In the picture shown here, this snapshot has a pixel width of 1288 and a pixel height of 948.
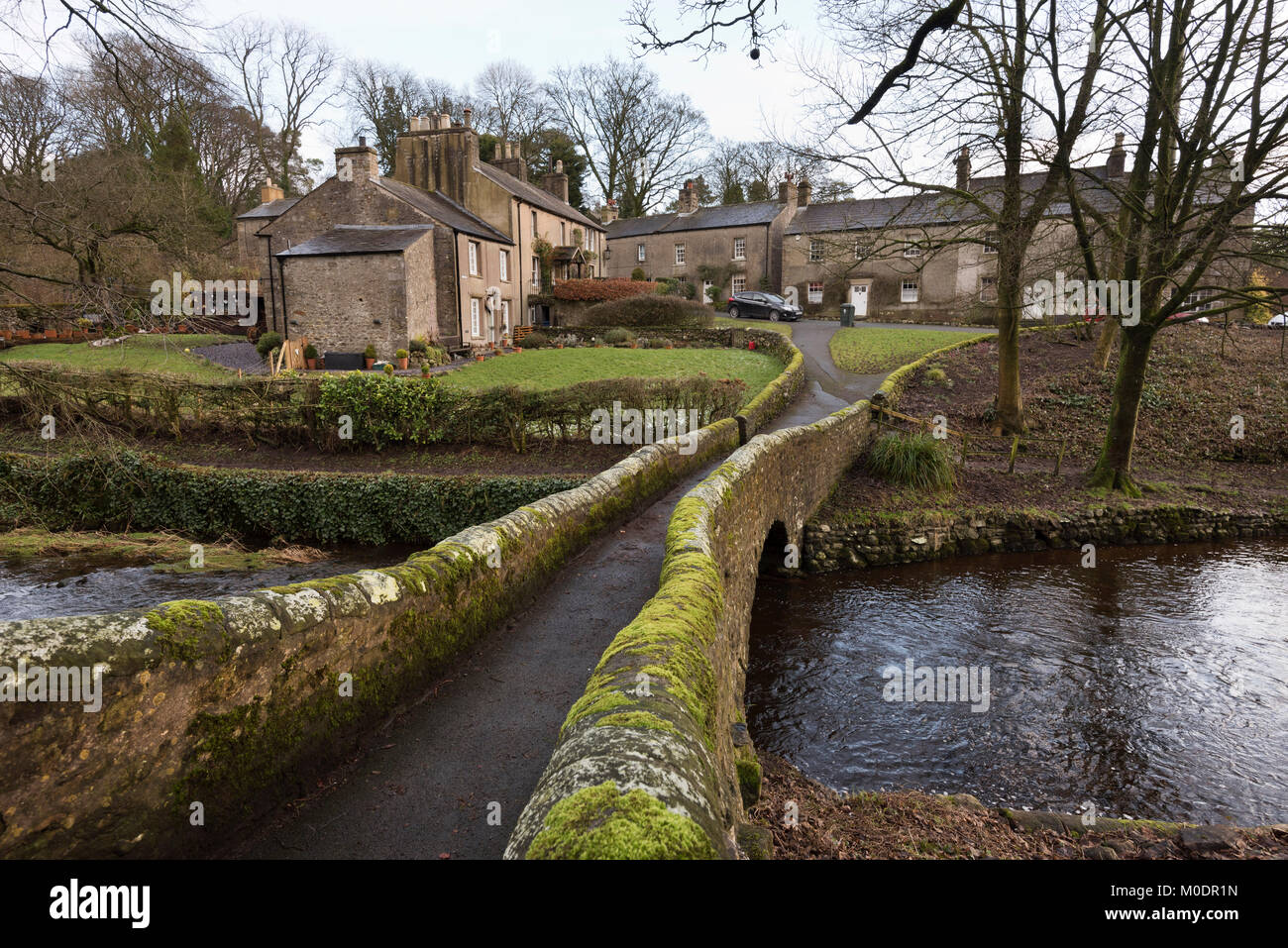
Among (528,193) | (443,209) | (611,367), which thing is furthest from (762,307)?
(611,367)

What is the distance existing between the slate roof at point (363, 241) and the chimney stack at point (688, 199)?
26006 mm

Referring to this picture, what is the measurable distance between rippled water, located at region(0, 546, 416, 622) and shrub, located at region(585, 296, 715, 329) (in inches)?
888

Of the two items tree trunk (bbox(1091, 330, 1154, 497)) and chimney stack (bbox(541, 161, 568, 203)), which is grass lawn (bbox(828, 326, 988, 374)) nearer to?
tree trunk (bbox(1091, 330, 1154, 497))

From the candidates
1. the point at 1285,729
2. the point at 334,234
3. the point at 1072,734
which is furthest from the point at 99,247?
the point at 334,234

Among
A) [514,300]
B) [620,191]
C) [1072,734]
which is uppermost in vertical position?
[620,191]

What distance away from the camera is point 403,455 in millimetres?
16781

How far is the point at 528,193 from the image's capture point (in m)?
40.9

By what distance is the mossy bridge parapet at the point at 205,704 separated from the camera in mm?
2838

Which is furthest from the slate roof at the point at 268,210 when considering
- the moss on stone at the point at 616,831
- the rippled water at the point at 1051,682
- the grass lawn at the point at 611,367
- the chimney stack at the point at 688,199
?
the moss on stone at the point at 616,831

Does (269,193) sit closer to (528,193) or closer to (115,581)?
(528,193)

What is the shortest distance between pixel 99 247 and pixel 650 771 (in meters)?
8.47

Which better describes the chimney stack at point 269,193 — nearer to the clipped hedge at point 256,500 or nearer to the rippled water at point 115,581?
the clipped hedge at point 256,500
